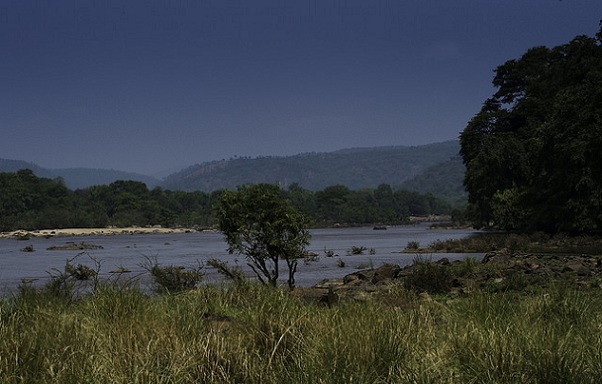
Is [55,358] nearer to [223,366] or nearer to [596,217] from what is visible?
[223,366]

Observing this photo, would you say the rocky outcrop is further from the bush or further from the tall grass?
the tall grass

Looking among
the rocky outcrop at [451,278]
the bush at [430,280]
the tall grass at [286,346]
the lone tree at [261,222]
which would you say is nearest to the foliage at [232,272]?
the rocky outcrop at [451,278]

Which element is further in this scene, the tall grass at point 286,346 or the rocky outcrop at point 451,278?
the rocky outcrop at point 451,278

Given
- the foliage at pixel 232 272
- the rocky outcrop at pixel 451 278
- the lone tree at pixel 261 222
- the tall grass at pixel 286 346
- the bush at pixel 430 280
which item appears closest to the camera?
the tall grass at pixel 286 346

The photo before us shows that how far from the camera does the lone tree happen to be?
2531 cm

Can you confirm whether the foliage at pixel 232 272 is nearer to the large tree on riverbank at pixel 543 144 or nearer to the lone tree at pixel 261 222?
the lone tree at pixel 261 222

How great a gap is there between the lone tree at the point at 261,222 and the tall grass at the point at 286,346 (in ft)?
49.3

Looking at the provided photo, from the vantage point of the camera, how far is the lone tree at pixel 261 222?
83.0 ft

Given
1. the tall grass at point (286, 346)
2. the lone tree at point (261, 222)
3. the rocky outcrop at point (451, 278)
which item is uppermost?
the lone tree at point (261, 222)

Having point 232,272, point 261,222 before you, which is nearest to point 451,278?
point 232,272

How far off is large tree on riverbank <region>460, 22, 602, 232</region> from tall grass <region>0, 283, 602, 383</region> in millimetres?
37635

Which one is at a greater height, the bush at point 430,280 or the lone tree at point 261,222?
the lone tree at point 261,222

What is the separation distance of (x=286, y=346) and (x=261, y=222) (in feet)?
54.7

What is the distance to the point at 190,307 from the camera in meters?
10.1
